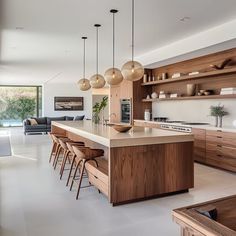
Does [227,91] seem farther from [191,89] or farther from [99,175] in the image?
[99,175]

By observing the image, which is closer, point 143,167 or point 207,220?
point 207,220

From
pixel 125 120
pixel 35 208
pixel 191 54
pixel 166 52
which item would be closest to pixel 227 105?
pixel 191 54

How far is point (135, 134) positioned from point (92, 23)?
7.63 ft

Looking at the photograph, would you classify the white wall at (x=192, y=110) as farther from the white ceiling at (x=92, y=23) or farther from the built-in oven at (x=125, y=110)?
the white ceiling at (x=92, y=23)

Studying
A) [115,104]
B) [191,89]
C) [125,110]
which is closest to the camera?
[191,89]

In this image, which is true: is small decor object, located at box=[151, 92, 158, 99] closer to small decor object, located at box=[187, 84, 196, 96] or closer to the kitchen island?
small decor object, located at box=[187, 84, 196, 96]

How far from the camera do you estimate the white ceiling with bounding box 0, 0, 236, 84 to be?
3.83 meters

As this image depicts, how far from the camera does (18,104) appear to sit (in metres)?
15.0

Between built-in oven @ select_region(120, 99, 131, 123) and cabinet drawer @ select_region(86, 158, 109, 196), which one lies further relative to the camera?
built-in oven @ select_region(120, 99, 131, 123)

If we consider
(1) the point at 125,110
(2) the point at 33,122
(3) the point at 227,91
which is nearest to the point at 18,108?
(2) the point at 33,122

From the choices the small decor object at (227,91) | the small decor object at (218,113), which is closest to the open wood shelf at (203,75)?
the small decor object at (227,91)

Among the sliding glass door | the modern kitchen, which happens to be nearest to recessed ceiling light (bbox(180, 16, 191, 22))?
the modern kitchen

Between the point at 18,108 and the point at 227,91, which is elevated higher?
the point at 227,91

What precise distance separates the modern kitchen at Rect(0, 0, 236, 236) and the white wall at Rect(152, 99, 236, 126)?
3 cm
